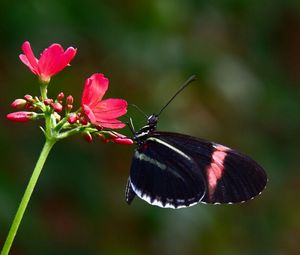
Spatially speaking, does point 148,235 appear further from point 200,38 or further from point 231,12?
point 231,12

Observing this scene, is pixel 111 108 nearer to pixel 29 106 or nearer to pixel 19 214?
pixel 29 106

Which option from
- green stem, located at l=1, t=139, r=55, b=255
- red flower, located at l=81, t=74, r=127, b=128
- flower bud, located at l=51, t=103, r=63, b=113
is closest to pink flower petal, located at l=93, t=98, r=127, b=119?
red flower, located at l=81, t=74, r=127, b=128

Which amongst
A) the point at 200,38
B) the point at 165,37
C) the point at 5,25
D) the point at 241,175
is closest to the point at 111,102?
the point at 241,175

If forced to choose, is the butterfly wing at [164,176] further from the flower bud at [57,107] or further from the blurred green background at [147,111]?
the blurred green background at [147,111]

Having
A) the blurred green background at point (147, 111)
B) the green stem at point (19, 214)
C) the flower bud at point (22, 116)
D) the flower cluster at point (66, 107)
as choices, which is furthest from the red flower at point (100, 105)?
the blurred green background at point (147, 111)

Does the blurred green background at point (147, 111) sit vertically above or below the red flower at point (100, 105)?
below

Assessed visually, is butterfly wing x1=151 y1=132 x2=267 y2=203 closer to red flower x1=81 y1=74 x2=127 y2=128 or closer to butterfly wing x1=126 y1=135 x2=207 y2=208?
butterfly wing x1=126 y1=135 x2=207 y2=208

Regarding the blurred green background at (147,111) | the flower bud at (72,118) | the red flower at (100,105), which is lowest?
the blurred green background at (147,111)

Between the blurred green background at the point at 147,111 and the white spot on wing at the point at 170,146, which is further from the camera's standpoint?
the blurred green background at the point at 147,111
